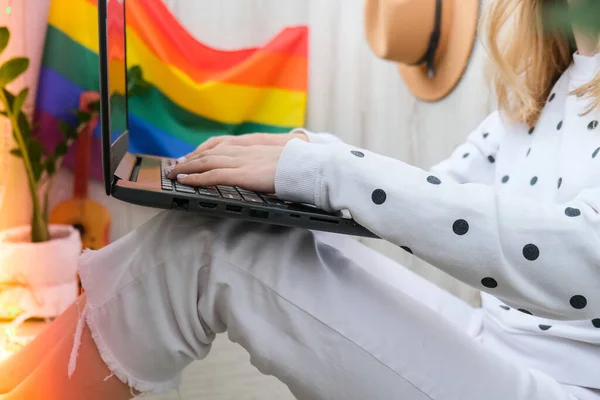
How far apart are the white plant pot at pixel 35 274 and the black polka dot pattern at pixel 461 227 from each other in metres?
1.09

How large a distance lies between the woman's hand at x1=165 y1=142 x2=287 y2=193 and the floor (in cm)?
43

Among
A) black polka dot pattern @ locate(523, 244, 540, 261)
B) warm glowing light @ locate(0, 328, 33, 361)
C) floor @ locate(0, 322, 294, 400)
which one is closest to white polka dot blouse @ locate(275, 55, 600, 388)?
black polka dot pattern @ locate(523, 244, 540, 261)

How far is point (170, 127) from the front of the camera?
1.52 meters

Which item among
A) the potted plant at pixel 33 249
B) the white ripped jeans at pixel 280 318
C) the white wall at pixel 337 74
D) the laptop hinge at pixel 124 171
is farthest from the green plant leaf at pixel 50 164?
the white ripped jeans at pixel 280 318

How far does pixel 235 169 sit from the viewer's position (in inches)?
18.2

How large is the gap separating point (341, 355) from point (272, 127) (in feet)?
4.08

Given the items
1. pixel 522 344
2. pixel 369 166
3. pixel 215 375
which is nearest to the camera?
pixel 369 166

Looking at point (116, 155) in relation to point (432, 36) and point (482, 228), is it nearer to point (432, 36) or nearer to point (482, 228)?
point (482, 228)

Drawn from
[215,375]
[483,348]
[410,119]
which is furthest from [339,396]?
[410,119]

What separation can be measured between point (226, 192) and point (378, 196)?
128mm

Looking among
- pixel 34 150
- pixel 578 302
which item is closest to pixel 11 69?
pixel 34 150

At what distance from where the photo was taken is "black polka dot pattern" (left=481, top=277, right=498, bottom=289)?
1.35 feet

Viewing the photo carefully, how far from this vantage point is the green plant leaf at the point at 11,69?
3.93 ft

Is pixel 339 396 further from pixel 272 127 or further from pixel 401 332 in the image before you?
pixel 272 127
